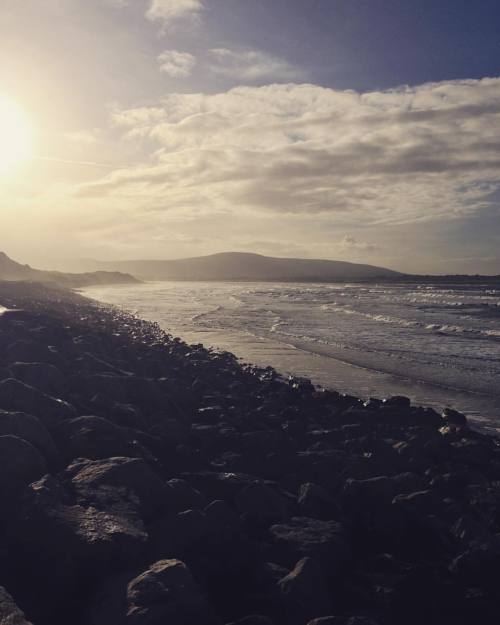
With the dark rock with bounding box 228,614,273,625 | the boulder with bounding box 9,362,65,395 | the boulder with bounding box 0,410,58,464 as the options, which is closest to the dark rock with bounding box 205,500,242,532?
the dark rock with bounding box 228,614,273,625

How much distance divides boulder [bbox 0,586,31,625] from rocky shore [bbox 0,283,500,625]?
1 centimetres

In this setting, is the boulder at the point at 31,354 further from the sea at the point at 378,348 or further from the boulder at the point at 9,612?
the boulder at the point at 9,612

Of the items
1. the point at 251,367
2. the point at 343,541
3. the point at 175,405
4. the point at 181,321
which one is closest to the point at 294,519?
the point at 343,541

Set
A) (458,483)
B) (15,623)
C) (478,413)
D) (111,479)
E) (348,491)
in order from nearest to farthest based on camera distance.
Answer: (15,623), (111,479), (348,491), (458,483), (478,413)

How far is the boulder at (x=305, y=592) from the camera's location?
3.63 meters

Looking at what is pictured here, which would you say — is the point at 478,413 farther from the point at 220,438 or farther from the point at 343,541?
the point at 343,541

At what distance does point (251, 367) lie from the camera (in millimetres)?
14062

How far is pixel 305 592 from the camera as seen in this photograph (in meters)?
3.74

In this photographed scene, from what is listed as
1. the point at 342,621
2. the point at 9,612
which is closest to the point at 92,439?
the point at 9,612

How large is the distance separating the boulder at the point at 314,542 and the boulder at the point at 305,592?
31 centimetres

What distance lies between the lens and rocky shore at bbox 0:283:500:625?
3615mm

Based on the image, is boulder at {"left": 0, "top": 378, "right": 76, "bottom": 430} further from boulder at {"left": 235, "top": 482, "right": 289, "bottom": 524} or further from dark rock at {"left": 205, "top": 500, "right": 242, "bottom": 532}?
dark rock at {"left": 205, "top": 500, "right": 242, "bottom": 532}

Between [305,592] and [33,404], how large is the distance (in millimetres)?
4461

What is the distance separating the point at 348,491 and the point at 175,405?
3.91m
